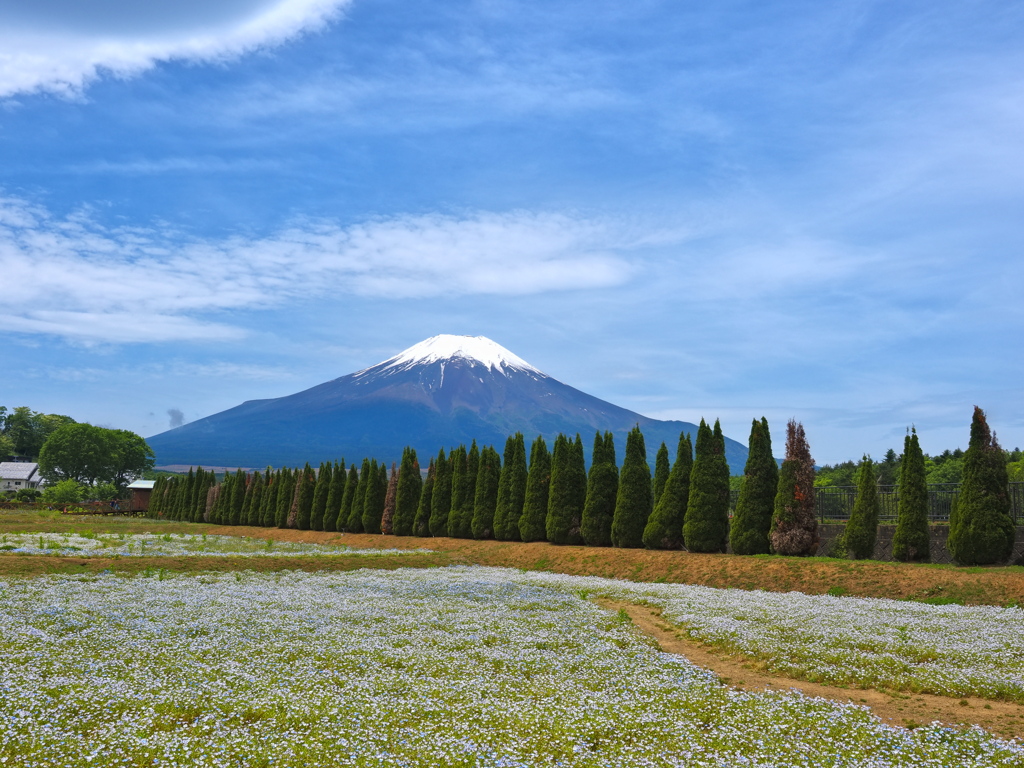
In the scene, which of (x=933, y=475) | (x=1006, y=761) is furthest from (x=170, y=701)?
(x=933, y=475)

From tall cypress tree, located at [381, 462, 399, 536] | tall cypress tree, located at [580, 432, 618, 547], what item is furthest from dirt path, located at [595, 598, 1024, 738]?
tall cypress tree, located at [381, 462, 399, 536]

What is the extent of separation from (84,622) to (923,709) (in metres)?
13.1

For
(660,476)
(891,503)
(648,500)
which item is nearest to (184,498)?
(648,500)

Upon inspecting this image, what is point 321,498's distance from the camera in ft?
170

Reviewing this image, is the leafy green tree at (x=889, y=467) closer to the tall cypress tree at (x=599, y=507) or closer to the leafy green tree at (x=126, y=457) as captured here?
the tall cypress tree at (x=599, y=507)

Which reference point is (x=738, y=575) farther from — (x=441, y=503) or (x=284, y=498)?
(x=284, y=498)

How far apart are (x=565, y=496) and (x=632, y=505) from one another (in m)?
4.02

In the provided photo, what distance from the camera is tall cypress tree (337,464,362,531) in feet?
161

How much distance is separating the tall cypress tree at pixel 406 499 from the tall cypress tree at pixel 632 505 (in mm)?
16494

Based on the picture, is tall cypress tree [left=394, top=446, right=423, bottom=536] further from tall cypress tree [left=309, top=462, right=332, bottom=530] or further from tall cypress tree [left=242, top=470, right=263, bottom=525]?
tall cypress tree [left=242, top=470, right=263, bottom=525]

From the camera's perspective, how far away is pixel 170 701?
28.2 feet

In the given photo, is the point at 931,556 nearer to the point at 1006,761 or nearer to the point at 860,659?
the point at 860,659

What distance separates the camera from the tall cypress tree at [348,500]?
49156 mm

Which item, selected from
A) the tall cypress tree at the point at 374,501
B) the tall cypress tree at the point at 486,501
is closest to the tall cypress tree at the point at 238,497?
the tall cypress tree at the point at 374,501
